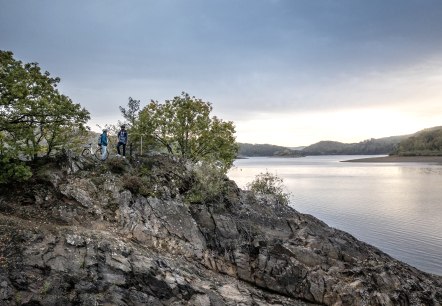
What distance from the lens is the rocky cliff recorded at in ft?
49.0

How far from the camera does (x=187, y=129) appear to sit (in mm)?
40688

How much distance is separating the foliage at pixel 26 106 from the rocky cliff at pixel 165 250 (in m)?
2.61

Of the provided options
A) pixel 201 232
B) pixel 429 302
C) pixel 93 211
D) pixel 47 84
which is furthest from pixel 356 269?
pixel 47 84

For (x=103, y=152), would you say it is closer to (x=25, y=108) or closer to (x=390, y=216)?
(x=25, y=108)

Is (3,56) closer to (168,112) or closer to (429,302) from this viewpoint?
(168,112)

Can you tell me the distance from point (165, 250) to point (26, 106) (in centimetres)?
1252

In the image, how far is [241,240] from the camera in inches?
868

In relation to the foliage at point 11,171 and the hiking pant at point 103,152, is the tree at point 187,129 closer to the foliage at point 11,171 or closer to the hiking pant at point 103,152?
the hiking pant at point 103,152

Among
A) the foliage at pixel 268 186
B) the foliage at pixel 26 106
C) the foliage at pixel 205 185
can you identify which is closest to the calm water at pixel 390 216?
the foliage at pixel 268 186

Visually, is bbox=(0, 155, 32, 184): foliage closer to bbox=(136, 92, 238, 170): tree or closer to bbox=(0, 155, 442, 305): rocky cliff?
bbox=(0, 155, 442, 305): rocky cliff

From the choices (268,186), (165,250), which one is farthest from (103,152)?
(268,186)

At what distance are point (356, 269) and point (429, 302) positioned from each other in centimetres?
488

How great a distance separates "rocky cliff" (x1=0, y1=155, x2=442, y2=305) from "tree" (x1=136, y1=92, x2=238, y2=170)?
14.2 m

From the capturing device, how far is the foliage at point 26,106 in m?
18.7
